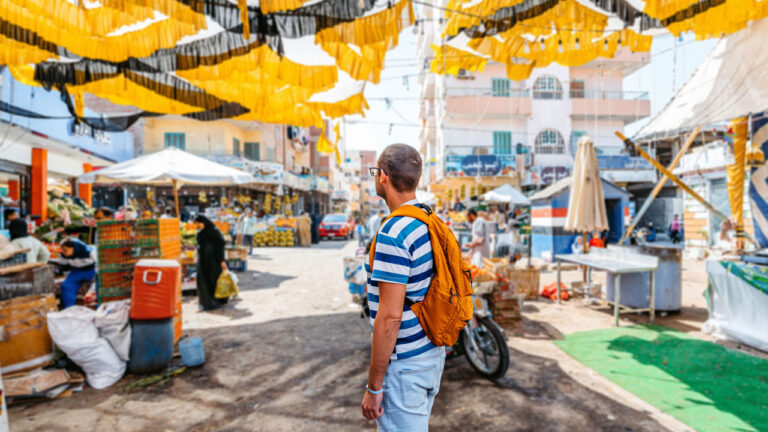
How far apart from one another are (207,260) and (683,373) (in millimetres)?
7609

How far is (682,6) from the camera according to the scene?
4.41 metres

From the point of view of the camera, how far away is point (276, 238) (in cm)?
2059

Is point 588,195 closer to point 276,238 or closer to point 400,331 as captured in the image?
point 400,331

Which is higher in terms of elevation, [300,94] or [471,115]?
[471,115]

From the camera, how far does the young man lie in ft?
5.78

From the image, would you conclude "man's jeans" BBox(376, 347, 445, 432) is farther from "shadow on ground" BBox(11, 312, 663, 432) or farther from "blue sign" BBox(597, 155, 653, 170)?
"blue sign" BBox(597, 155, 653, 170)

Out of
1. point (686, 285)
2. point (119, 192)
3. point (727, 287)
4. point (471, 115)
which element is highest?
point (471, 115)

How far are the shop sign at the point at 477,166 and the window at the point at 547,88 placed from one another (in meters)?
7.64

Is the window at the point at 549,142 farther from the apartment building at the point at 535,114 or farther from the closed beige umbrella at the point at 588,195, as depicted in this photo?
the closed beige umbrella at the point at 588,195

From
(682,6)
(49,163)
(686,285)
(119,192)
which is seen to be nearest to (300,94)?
(682,6)

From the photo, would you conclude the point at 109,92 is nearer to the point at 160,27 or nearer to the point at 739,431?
the point at 160,27

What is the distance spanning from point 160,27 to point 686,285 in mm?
12325

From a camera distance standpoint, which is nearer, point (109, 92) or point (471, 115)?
point (109, 92)

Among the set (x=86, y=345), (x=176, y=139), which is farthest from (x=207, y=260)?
(x=176, y=139)
